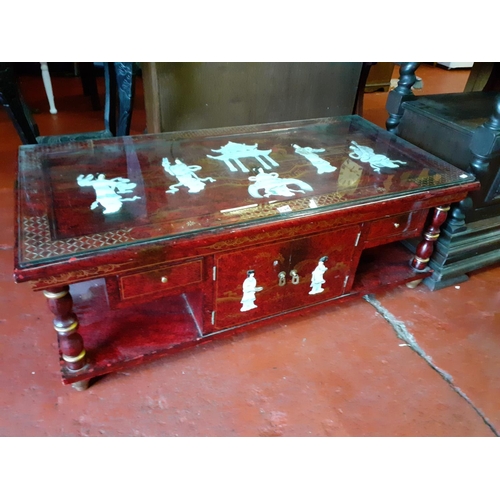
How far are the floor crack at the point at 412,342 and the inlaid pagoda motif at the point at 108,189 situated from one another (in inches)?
36.3

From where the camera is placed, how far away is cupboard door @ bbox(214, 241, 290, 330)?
3.72 ft

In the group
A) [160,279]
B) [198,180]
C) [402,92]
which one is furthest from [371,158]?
[160,279]

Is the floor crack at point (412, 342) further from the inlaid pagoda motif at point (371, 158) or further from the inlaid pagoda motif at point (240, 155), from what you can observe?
the inlaid pagoda motif at point (240, 155)

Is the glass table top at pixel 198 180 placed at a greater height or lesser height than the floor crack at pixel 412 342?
greater

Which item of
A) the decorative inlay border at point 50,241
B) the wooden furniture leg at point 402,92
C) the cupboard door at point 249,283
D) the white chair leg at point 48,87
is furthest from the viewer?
the white chair leg at point 48,87

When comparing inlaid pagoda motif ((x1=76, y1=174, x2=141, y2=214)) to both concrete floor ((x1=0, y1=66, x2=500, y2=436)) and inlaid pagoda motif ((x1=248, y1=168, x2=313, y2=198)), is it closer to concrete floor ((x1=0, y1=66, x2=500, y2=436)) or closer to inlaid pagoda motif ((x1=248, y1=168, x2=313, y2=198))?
inlaid pagoda motif ((x1=248, y1=168, x2=313, y2=198))

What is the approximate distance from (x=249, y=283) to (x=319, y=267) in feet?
0.78

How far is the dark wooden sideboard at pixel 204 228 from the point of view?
99cm

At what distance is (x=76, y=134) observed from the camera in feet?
5.64

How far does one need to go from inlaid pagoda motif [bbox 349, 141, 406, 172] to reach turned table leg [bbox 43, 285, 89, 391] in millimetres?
1010

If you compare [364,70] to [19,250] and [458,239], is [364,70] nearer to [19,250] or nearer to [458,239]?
[458,239]

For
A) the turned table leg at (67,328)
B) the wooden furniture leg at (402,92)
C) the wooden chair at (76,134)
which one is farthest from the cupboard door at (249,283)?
the wooden furniture leg at (402,92)

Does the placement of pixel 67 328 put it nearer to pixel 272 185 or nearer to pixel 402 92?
pixel 272 185

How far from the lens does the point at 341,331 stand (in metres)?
1.40
